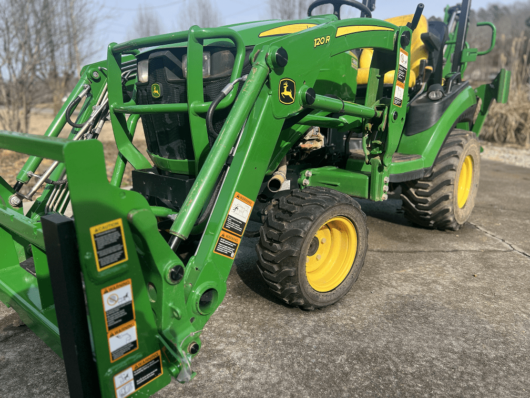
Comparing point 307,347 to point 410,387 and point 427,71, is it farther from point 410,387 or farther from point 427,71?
point 427,71

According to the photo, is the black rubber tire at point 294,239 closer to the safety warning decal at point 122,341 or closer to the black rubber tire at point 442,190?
the safety warning decal at point 122,341

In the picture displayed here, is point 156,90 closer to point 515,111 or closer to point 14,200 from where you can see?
point 14,200

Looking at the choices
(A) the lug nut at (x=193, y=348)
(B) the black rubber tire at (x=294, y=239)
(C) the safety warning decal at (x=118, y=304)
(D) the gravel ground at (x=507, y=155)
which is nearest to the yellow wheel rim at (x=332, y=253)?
(B) the black rubber tire at (x=294, y=239)

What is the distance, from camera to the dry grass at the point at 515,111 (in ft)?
33.8

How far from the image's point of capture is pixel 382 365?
6.93 ft

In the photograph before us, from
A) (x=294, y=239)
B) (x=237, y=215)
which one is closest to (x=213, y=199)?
(x=237, y=215)

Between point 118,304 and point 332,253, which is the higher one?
point 118,304

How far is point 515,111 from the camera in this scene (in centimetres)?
1039

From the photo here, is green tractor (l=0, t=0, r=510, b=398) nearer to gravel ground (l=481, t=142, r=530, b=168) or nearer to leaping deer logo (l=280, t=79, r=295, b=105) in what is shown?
leaping deer logo (l=280, t=79, r=295, b=105)

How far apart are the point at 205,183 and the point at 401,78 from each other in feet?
6.00

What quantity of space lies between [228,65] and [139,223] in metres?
1.22

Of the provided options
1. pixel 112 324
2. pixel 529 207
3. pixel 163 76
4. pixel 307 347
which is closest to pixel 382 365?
pixel 307 347

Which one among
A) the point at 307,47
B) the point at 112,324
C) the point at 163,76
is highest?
the point at 307,47

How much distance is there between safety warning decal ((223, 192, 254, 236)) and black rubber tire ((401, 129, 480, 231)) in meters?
2.14
